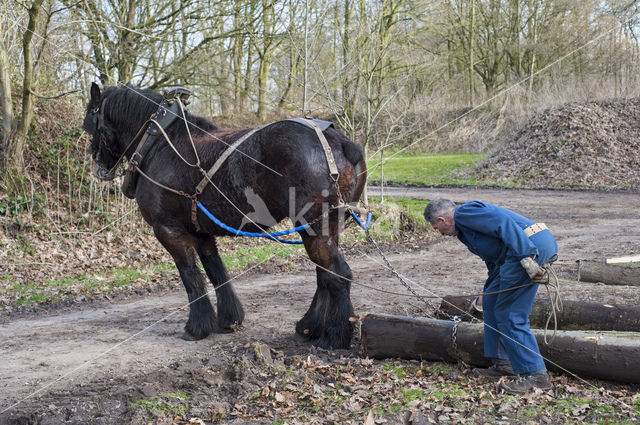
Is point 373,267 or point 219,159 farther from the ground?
point 219,159

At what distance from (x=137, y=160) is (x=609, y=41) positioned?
28008 millimetres

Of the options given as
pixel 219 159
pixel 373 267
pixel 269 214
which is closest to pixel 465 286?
pixel 373 267

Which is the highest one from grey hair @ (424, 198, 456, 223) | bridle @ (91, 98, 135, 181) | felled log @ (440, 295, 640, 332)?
bridle @ (91, 98, 135, 181)

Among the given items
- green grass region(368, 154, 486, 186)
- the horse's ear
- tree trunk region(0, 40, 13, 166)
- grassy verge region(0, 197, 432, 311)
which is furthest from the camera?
green grass region(368, 154, 486, 186)

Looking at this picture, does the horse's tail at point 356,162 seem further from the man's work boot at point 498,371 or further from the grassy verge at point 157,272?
the man's work boot at point 498,371

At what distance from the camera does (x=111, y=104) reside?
588cm

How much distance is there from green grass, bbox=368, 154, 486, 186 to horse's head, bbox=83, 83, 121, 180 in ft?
43.1

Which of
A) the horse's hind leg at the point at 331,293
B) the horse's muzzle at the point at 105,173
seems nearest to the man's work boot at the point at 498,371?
the horse's hind leg at the point at 331,293

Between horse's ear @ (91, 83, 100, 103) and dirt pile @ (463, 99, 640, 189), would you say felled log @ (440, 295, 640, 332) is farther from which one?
dirt pile @ (463, 99, 640, 189)

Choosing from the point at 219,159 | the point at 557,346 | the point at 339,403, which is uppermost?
the point at 219,159

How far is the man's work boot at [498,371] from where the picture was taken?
4342 millimetres

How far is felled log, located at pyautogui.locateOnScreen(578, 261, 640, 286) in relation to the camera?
6.47 m

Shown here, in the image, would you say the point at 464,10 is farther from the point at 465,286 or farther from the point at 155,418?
the point at 155,418

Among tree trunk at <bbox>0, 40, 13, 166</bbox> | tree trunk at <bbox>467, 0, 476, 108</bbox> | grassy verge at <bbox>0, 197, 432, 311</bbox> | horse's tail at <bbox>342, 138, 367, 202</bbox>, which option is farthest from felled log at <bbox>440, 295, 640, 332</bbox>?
tree trunk at <bbox>467, 0, 476, 108</bbox>
